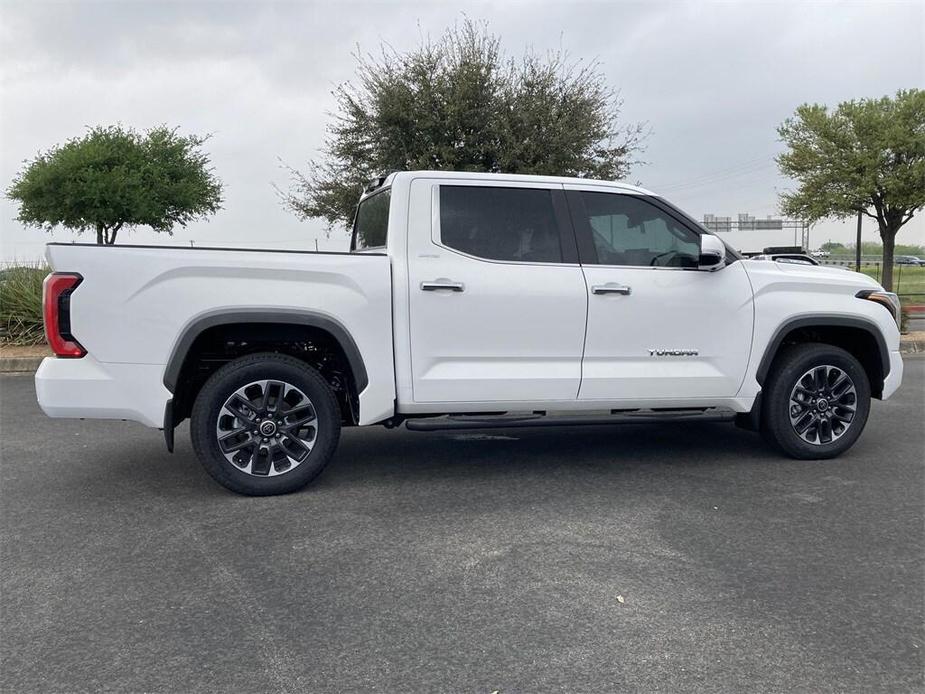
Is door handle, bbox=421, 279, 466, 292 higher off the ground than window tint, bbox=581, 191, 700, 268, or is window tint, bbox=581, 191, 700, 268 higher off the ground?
window tint, bbox=581, 191, 700, 268

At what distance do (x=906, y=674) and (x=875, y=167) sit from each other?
25931 millimetres

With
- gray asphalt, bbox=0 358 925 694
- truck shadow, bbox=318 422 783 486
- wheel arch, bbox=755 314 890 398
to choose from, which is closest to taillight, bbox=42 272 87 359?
gray asphalt, bbox=0 358 925 694

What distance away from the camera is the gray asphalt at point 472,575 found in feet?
9.25

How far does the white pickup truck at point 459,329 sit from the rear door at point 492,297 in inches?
0.5

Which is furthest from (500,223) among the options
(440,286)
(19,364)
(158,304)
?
(19,364)

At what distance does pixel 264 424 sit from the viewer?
4754 mm

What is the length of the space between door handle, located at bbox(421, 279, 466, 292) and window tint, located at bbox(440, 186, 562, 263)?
269 mm

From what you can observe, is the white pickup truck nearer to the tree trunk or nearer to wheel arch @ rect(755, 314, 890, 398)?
wheel arch @ rect(755, 314, 890, 398)

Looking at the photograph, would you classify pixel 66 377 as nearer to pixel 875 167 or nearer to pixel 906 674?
pixel 906 674

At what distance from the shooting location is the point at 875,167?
25078 mm

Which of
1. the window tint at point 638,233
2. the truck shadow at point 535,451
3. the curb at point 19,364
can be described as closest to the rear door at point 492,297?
the window tint at point 638,233

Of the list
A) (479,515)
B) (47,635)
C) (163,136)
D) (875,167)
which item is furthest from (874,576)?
(163,136)

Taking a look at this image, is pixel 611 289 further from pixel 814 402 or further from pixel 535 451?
pixel 814 402

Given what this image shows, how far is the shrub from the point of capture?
1255 cm
